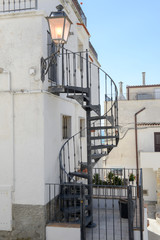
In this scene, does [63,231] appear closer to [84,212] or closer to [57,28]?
[84,212]

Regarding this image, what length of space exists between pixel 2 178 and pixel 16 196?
1.71 feet

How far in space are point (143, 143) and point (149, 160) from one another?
168 centimetres

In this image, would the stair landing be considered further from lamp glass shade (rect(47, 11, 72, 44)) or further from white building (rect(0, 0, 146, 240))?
lamp glass shade (rect(47, 11, 72, 44))

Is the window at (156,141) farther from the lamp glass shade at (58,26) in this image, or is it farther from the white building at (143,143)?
the lamp glass shade at (58,26)

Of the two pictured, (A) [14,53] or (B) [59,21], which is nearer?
(B) [59,21]

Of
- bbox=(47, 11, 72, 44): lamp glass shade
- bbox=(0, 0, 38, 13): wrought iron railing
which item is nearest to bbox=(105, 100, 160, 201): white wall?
bbox=(0, 0, 38, 13): wrought iron railing

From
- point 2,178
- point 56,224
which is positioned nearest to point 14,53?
point 2,178

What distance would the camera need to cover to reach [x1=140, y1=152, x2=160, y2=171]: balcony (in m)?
16.7

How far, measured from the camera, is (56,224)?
579 cm

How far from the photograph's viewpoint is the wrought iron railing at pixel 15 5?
6.30 metres

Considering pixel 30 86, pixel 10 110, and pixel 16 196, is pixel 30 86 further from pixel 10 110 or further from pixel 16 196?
pixel 16 196

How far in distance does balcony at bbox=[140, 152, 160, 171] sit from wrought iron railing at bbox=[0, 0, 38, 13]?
41.6 feet

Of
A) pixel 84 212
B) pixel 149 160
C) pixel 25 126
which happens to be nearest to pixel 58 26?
pixel 25 126

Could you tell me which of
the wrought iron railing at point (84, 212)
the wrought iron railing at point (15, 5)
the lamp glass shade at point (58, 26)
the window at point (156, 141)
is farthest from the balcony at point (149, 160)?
the lamp glass shade at point (58, 26)
